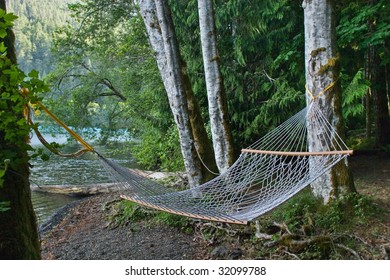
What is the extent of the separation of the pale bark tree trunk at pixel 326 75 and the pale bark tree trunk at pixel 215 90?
0.67 metres

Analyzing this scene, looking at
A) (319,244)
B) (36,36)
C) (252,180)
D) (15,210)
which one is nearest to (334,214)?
(319,244)

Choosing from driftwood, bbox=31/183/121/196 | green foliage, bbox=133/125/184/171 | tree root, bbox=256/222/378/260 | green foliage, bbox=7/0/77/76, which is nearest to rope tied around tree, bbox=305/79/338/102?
tree root, bbox=256/222/378/260

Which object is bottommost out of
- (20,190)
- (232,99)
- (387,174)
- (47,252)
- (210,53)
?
(47,252)

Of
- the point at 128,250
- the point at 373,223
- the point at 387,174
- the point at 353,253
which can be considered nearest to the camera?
the point at 353,253

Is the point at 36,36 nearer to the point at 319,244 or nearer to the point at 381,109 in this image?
the point at 381,109

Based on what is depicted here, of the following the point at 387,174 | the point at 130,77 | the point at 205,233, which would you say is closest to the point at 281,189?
the point at 205,233

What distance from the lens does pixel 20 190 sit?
112cm

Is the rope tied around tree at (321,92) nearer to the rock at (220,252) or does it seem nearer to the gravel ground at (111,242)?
the rock at (220,252)

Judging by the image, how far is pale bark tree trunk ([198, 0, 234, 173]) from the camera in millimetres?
2576

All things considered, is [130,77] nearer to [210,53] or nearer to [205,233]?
[210,53]

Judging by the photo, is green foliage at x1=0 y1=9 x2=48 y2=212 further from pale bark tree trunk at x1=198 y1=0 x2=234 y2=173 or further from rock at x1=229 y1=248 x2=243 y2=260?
pale bark tree trunk at x1=198 y1=0 x2=234 y2=173

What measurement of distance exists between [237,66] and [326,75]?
4.61 feet

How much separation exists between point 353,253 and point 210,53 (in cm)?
153

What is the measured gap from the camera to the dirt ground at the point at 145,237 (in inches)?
89.3
